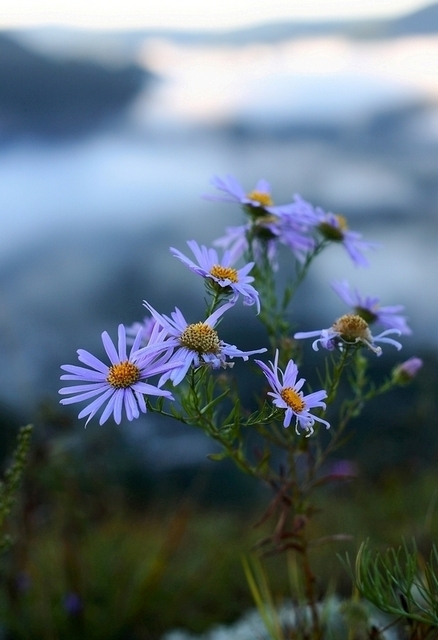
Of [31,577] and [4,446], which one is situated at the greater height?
[4,446]

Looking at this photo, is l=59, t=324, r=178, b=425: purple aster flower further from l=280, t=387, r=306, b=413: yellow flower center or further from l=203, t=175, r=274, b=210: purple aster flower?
l=203, t=175, r=274, b=210: purple aster flower

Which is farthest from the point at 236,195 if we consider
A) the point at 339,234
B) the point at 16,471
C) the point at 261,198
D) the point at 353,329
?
the point at 16,471

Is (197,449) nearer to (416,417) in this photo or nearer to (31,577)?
(416,417)

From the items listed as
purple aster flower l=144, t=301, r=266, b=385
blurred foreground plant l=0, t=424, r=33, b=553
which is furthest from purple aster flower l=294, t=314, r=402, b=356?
blurred foreground plant l=0, t=424, r=33, b=553

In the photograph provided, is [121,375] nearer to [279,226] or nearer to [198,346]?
[198,346]

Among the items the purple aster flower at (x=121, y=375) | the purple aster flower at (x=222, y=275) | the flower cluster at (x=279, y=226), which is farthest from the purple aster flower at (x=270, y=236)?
the purple aster flower at (x=121, y=375)

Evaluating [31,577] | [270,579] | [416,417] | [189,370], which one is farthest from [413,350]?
[189,370]
